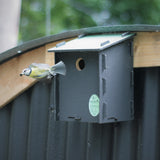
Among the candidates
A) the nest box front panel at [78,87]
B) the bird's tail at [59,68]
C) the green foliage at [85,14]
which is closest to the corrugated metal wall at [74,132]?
the nest box front panel at [78,87]

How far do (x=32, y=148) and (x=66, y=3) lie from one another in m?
13.7

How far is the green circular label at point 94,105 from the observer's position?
3174 millimetres

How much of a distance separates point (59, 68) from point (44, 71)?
0.12m

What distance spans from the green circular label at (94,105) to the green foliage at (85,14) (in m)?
13.3

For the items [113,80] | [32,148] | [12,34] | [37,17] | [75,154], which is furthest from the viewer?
[37,17]

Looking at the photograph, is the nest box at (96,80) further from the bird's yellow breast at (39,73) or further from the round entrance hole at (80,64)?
the bird's yellow breast at (39,73)

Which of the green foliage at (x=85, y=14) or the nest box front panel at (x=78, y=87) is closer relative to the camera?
the nest box front panel at (x=78, y=87)

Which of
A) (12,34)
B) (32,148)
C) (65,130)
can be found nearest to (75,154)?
(65,130)

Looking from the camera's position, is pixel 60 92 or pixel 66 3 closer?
pixel 60 92

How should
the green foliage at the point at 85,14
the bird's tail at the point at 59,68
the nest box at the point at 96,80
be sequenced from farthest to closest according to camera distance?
the green foliage at the point at 85,14 → the bird's tail at the point at 59,68 → the nest box at the point at 96,80

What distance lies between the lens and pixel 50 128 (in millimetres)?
3838

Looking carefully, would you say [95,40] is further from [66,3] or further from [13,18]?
[66,3]

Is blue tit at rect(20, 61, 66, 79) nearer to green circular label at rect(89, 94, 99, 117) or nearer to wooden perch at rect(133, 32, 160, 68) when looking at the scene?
green circular label at rect(89, 94, 99, 117)

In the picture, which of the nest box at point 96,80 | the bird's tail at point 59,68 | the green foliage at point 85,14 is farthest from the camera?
the green foliage at point 85,14
